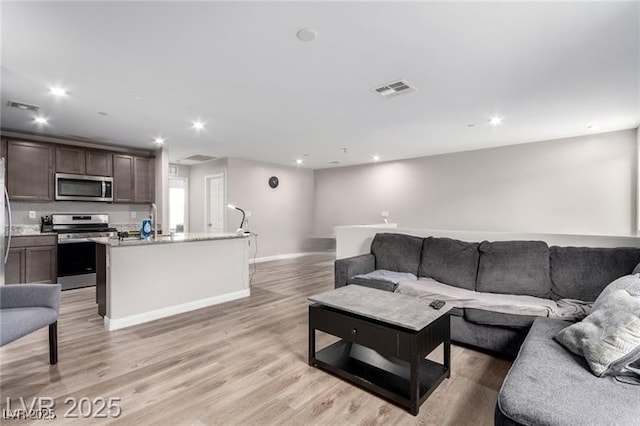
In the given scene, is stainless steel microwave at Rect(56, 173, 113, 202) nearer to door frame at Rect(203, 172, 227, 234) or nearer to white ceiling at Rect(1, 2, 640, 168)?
white ceiling at Rect(1, 2, 640, 168)

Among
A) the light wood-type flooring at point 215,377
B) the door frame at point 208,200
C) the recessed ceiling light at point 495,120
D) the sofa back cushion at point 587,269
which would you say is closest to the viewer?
the light wood-type flooring at point 215,377

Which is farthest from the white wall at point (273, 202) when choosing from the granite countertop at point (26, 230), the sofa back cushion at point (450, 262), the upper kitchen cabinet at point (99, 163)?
the sofa back cushion at point (450, 262)

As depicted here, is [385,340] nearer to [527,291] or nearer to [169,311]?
[527,291]

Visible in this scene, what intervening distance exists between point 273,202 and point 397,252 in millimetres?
4413

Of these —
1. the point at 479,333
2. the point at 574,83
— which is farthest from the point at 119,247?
the point at 574,83

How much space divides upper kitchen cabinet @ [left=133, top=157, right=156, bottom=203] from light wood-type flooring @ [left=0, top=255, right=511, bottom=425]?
8.48ft

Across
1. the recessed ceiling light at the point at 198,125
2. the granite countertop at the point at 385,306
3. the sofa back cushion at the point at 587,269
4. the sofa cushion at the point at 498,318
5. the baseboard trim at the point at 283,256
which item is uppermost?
the recessed ceiling light at the point at 198,125

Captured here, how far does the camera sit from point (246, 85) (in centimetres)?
288

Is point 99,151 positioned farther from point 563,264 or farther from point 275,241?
point 563,264

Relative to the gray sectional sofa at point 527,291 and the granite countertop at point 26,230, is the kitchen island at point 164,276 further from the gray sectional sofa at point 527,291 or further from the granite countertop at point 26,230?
the granite countertop at point 26,230

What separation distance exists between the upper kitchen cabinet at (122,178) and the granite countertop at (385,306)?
4614 millimetres

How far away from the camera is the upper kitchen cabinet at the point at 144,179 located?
5418 millimetres

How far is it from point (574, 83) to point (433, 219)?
3.81 meters

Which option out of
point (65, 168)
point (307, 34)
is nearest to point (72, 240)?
point (65, 168)
